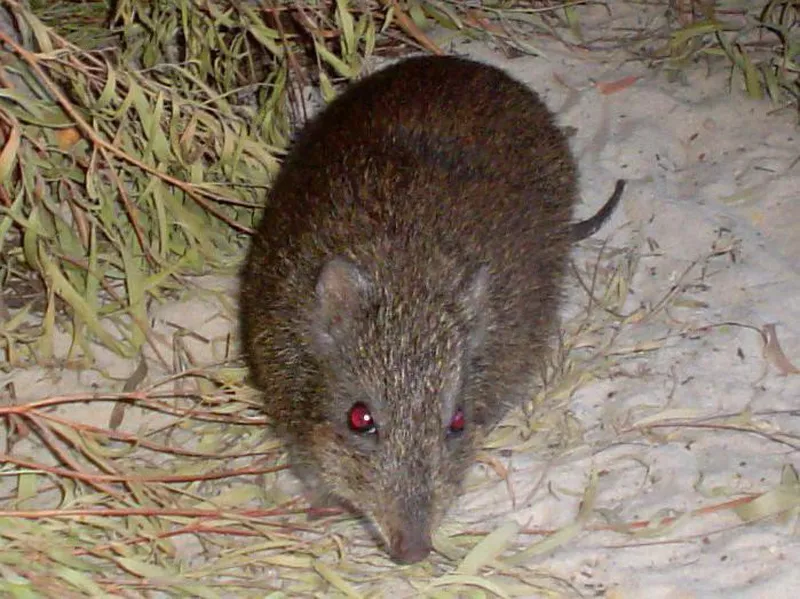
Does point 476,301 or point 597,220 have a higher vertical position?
point 476,301

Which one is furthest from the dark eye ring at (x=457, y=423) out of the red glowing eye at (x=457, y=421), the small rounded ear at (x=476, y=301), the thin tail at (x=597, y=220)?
the thin tail at (x=597, y=220)

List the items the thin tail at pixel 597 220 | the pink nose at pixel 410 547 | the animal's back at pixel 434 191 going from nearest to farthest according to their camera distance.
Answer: the pink nose at pixel 410 547
the animal's back at pixel 434 191
the thin tail at pixel 597 220

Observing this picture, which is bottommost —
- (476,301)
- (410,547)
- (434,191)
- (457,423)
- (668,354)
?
(668,354)

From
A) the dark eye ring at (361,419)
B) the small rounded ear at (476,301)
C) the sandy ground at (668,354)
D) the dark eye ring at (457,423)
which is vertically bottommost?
the sandy ground at (668,354)

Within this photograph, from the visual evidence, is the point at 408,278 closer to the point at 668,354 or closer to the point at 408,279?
the point at 408,279

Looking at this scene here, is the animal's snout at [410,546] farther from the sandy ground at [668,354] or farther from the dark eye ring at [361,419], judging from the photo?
the dark eye ring at [361,419]

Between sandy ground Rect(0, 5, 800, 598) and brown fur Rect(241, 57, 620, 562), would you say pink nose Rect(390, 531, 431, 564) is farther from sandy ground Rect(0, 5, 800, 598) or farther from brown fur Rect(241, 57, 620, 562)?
sandy ground Rect(0, 5, 800, 598)

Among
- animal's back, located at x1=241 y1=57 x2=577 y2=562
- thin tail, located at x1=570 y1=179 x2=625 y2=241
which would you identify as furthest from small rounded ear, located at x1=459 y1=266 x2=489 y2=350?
thin tail, located at x1=570 y1=179 x2=625 y2=241

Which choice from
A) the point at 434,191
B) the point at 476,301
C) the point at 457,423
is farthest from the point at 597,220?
the point at 457,423
